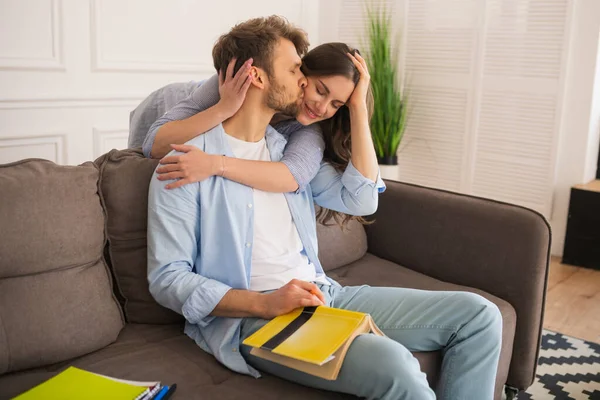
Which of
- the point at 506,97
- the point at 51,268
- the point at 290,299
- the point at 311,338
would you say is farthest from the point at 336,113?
the point at 506,97

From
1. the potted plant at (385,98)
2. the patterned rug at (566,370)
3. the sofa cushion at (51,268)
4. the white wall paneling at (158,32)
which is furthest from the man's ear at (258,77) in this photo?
the potted plant at (385,98)

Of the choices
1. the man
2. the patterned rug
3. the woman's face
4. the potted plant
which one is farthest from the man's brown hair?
the potted plant

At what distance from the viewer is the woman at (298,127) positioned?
1.57 meters

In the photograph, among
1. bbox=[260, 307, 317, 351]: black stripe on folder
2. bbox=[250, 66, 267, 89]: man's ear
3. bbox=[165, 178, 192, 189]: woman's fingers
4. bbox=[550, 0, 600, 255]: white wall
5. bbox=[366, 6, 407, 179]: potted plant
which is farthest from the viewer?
bbox=[366, 6, 407, 179]: potted plant

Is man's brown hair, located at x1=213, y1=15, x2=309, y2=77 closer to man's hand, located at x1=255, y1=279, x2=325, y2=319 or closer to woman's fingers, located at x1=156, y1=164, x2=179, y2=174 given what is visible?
woman's fingers, located at x1=156, y1=164, x2=179, y2=174

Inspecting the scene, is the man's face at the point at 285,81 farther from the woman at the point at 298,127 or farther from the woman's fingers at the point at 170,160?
the woman's fingers at the point at 170,160

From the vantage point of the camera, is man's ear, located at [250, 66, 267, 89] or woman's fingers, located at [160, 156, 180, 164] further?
man's ear, located at [250, 66, 267, 89]

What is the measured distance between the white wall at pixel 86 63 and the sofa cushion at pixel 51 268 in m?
1.65

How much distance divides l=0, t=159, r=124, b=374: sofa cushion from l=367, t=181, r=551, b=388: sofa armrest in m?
1.07

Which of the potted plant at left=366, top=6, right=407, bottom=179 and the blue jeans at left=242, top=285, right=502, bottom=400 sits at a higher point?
the potted plant at left=366, top=6, right=407, bottom=179

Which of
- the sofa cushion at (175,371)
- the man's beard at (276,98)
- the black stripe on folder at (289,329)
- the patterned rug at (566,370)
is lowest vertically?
the patterned rug at (566,370)

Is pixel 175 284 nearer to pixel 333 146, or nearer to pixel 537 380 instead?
pixel 333 146

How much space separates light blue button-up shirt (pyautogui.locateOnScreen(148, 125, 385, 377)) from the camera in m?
1.48

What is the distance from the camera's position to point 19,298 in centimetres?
140
